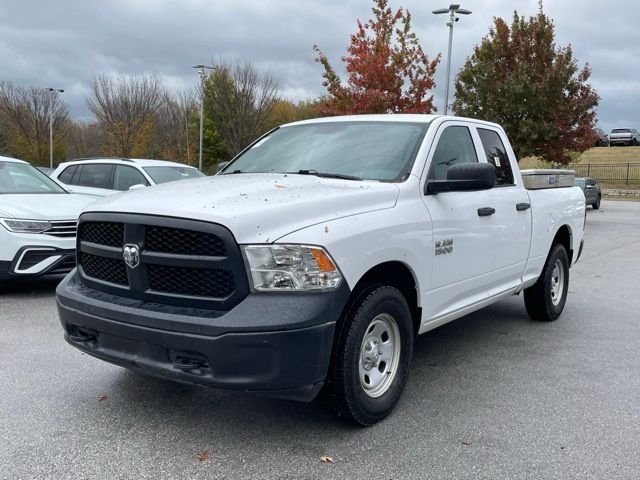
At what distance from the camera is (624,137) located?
5409 centimetres

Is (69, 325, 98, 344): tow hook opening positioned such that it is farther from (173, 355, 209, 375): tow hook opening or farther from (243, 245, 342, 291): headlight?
(243, 245, 342, 291): headlight

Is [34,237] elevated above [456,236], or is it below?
below

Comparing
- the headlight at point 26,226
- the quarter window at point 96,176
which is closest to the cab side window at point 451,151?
the headlight at point 26,226

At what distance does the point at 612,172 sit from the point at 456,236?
43.4 meters

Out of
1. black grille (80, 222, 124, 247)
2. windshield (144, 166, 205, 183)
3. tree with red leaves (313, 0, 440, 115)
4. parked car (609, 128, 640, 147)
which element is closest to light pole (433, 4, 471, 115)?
tree with red leaves (313, 0, 440, 115)

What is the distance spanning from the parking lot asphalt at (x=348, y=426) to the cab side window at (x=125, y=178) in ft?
17.4

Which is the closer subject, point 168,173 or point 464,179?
point 464,179

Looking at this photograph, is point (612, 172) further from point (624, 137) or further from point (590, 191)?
point (590, 191)

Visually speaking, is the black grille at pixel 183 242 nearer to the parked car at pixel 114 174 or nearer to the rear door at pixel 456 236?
the rear door at pixel 456 236

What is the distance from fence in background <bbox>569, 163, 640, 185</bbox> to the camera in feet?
137

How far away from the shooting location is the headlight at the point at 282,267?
10.4 ft

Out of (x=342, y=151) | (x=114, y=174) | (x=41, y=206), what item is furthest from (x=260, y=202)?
(x=114, y=174)

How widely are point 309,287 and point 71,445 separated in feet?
5.24

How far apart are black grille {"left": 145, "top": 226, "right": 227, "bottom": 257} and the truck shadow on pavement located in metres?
1.11
